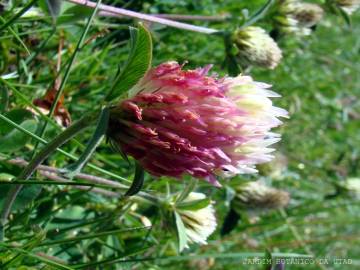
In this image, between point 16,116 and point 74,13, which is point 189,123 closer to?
point 16,116

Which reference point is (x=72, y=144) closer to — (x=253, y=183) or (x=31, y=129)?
(x=31, y=129)

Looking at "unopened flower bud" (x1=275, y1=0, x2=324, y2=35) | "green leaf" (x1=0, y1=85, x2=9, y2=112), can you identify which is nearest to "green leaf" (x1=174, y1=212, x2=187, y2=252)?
"green leaf" (x1=0, y1=85, x2=9, y2=112)

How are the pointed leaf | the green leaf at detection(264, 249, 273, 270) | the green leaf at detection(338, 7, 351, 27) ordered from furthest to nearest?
the green leaf at detection(338, 7, 351, 27) → the pointed leaf → the green leaf at detection(264, 249, 273, 270)

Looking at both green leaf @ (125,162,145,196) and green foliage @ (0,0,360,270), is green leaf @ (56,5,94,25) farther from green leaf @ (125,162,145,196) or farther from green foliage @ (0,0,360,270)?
green leaf @ (125,162,145,196)

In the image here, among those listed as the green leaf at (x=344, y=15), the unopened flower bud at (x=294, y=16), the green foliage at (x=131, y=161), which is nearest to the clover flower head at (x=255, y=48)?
the green foliage at (x=131, y=161)

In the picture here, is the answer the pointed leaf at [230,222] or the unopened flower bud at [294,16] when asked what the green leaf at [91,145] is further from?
the unopened flower bud at [294,16]

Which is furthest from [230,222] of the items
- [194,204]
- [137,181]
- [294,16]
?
[137,181]
